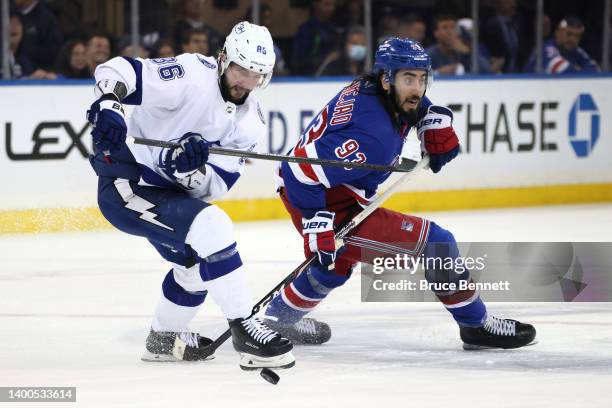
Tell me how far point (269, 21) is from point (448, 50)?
1.32 meters

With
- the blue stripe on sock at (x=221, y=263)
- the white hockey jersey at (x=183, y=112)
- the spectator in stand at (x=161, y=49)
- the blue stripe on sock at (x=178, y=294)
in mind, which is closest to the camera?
the blue stripe on sock at (x=221, y=263)

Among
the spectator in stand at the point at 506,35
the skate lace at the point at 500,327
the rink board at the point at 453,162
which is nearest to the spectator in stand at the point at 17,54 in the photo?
the rink board at the point at 453,162

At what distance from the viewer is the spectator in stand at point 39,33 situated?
8062 millimetres

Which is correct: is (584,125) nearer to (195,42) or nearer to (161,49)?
(195,42)

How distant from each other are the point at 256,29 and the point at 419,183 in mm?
5047

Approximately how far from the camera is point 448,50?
962 centimetres

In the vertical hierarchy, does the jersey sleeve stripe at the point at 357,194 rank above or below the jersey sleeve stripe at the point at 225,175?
below

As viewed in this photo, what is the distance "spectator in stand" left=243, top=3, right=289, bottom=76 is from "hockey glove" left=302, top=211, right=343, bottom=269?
4205 millimetres

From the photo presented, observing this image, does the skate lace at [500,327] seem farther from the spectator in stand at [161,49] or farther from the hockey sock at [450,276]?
the spectator in stand at [161,49]

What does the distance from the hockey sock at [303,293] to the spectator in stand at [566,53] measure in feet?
17.4

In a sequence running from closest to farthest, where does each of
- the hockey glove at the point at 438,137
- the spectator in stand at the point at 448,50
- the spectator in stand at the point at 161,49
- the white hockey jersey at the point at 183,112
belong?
the white hockey jersey at the point at 183,112 < the hockey glove at the point at 438,137 < the spectator in stand at the point at 161,49 < the spectator in stand at the point at 448,50

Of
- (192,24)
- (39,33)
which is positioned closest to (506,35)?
(192,24)

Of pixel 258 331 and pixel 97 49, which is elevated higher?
pixel 97 49

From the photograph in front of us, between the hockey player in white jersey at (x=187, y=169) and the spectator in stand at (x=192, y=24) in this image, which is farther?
the spectator in stand at (x=192, y=24)
